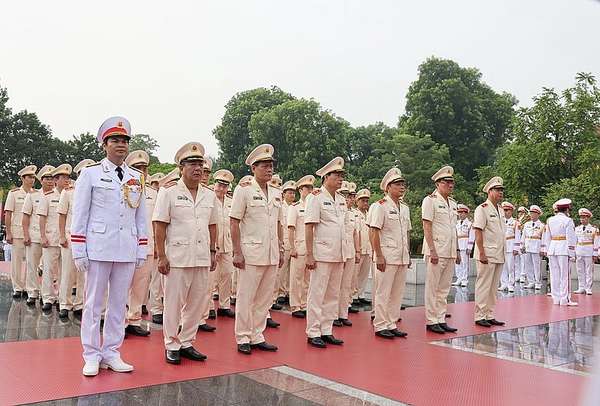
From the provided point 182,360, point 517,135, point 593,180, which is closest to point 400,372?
point 182,360

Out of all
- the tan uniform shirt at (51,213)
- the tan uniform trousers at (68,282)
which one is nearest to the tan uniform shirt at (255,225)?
the tan uniform trousers at (68,282)

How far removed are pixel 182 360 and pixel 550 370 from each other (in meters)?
3.31

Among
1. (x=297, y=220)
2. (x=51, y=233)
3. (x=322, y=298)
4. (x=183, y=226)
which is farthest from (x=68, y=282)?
(x=322, y=298)

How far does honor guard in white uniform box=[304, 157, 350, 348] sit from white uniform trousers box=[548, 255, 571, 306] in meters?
5.60

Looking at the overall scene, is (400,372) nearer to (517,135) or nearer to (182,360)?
(182,360)

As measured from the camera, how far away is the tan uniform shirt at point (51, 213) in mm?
7645

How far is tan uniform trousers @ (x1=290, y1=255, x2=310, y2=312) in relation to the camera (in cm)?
787

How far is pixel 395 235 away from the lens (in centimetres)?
667

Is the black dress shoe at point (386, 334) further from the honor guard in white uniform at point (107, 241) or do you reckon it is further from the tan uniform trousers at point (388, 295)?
the honor guard in white uniform at point (107, 241)

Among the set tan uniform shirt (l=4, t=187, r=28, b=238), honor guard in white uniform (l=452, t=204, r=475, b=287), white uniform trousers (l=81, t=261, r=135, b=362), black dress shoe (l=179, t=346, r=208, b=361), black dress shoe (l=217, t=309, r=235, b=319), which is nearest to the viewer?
white uniform trousers (l=81, t=261, r=135, b=362)

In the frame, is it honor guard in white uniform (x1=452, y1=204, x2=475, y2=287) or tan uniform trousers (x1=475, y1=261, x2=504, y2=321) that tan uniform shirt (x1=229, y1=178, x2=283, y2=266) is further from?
honor guard in white uniform (x1=452, y1=204, x2=475, y2=287)

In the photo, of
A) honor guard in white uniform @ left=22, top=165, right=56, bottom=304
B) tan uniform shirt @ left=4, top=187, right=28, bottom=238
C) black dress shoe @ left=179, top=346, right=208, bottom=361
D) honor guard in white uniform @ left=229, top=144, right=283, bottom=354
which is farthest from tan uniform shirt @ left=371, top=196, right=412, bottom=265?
tan uniform shirt @ left=4, top=187, right=28, bottom=238

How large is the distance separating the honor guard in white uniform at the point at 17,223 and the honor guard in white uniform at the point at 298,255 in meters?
3.73

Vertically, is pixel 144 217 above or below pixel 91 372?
above
